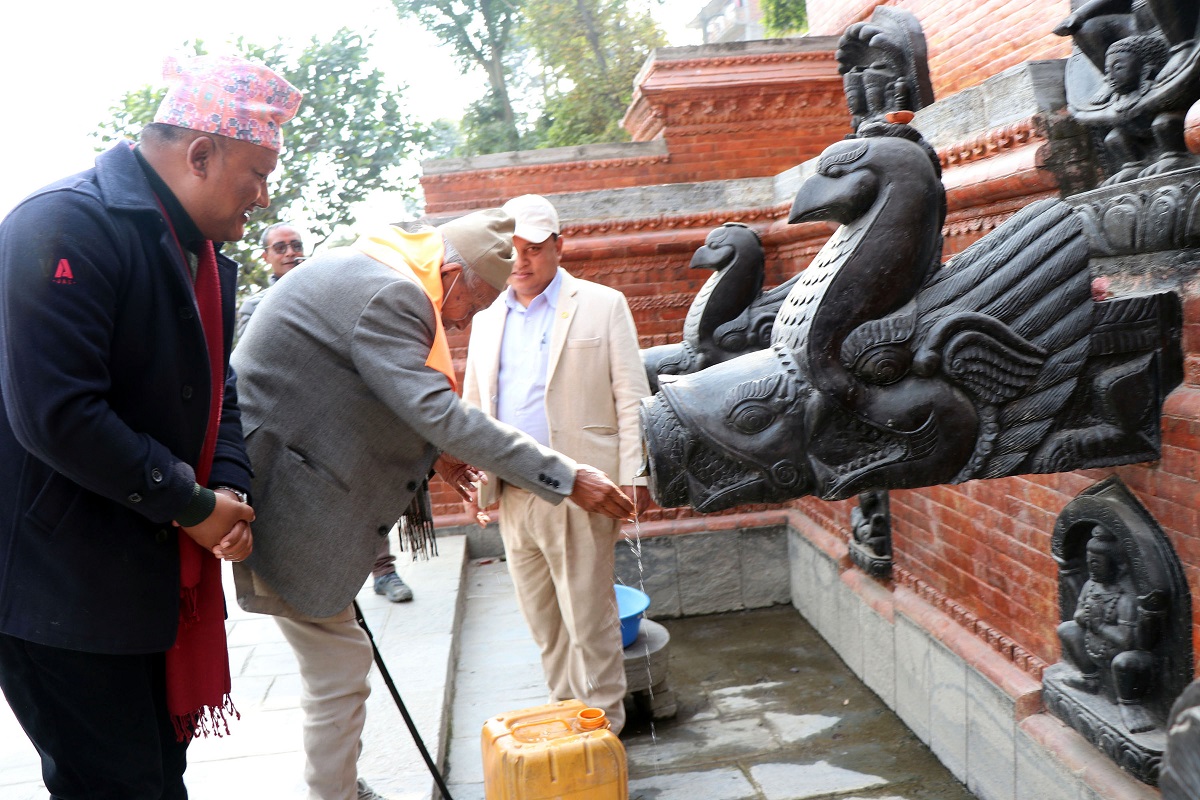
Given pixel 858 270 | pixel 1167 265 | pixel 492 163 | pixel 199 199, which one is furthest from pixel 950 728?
→ pixel 492 163

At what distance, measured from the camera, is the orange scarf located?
2.83m

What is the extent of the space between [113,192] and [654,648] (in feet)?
10.6

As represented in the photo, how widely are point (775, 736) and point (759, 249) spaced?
2.17 m

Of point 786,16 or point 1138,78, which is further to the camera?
point 786,16

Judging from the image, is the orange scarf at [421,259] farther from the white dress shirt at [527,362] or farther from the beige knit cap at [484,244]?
the white dress shirt at [527,362]

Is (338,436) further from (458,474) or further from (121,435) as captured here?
(121,435)

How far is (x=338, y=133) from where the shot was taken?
17578 millimetres

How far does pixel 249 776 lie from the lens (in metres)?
3.50

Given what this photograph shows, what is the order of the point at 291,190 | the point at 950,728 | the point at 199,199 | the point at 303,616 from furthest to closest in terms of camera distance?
the point at 291,190 < the point at 950,728 < the point at 303,616 < the point at 199,199

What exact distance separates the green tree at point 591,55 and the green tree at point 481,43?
3.60m

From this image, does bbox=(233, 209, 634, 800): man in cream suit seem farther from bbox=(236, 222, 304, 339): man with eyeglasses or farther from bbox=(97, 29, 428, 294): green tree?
bbox=(97, 29, 428, 294): green tree

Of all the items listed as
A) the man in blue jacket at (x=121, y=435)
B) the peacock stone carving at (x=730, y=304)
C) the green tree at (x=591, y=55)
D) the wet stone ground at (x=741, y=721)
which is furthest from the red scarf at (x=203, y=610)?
the green tree at (x=591, y=55)

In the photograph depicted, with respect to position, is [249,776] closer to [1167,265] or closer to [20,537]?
[20,537]

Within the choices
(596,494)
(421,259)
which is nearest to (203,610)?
(596,494)
